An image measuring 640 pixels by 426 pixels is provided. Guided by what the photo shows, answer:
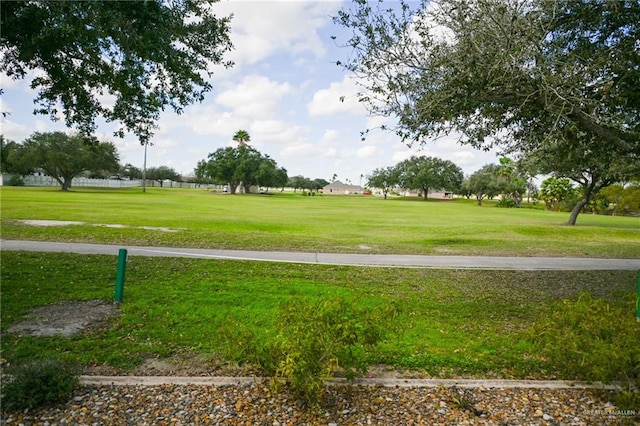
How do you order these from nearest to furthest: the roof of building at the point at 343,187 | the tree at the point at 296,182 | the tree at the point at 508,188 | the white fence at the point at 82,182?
1. the white fence at the point at 82,182
2. the tree at the point at 508,188
3. the tree at the point at 296,182
4. the roof of building at the point at 343,187

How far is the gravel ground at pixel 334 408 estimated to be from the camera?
3459 millimetres

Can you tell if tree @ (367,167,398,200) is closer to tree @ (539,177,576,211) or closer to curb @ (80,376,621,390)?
tree @ (539,177,576,211)

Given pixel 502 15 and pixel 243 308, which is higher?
pixel 502 15

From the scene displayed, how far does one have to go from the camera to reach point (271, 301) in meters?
6.96

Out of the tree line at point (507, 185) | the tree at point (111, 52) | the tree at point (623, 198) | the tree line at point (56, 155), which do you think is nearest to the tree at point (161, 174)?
the tree line at point (56, 155)

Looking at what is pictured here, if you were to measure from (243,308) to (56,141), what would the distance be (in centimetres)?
7020

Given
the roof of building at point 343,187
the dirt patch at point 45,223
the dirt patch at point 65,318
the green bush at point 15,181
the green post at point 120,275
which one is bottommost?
the dirt patch at point 65,318

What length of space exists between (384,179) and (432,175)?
1778 cm

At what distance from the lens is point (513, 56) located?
19.0 feet

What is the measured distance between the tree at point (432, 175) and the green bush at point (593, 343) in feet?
312

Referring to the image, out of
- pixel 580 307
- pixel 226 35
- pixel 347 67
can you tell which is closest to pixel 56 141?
A: pixel 226 35

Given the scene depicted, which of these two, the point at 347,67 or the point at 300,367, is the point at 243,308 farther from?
the point at 347,67

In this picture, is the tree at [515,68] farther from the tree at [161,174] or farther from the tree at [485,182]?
the tree at [161,174]

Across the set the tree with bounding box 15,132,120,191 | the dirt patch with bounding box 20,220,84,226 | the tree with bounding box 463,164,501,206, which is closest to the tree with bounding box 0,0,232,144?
the dirt patch with bounding box 20,220,84,226
